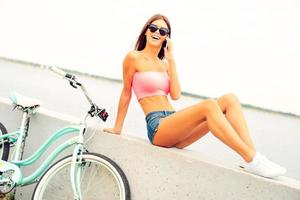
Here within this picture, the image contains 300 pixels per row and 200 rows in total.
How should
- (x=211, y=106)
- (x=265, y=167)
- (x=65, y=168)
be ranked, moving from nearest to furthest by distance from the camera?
(x=265, y=167) < (x=211, y=106) < (x=65, y=168)

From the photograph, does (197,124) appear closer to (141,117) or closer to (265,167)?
(265,167)

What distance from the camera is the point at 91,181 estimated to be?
307 centimetres

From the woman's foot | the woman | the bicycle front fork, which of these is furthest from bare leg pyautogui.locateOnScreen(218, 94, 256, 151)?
the bicycle front fork

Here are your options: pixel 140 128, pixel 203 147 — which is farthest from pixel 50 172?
pixel 140 128

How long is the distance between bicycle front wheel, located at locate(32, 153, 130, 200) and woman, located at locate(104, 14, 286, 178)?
0.39 meters

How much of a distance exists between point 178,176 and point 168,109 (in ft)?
2.14

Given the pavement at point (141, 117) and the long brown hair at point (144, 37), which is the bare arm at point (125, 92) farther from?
the long brown hair at point (144, 37)

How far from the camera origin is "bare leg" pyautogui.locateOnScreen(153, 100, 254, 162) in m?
2.53

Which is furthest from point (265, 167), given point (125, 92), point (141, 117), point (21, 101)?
point (141, 117)

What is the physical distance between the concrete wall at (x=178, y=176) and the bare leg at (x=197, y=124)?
0.37ft

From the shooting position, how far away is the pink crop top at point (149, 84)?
3.20 metres

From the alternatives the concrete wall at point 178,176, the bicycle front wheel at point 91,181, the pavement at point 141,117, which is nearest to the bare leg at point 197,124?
the concrete wall at point 178,176

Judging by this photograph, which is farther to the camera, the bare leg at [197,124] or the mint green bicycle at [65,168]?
the mint green bicycle at [65,168]

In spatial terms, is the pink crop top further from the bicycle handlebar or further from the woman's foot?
the woman's foot
